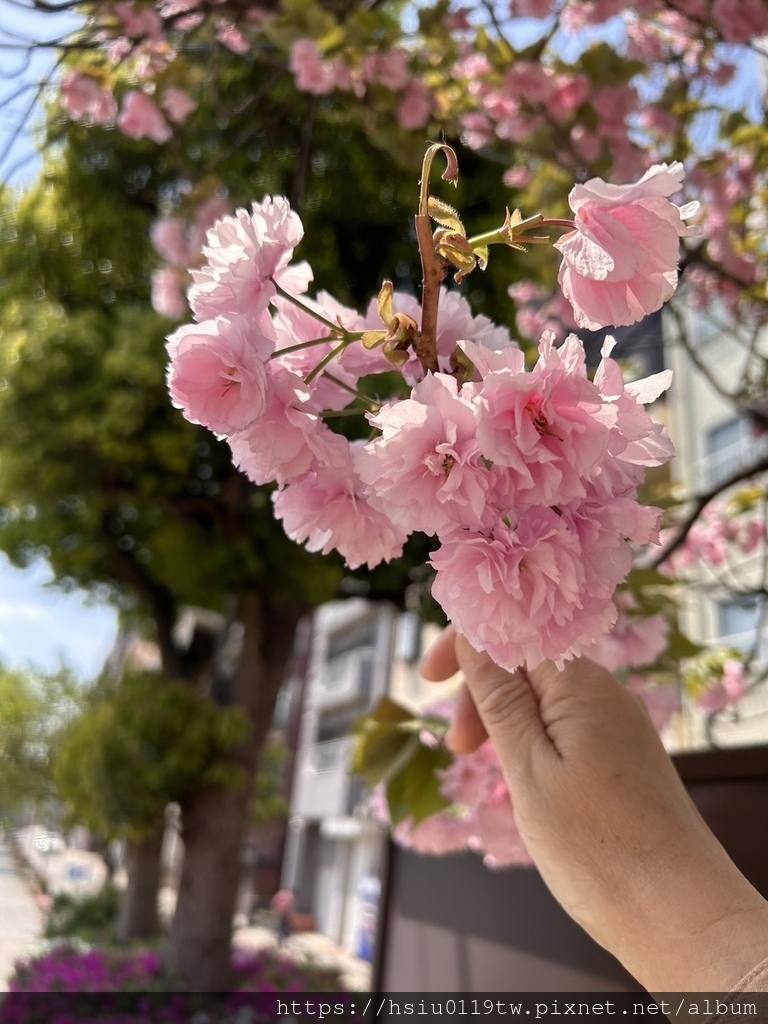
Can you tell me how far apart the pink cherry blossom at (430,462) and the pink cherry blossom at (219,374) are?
53 millimetres

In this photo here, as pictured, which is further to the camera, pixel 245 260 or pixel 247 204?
pixel 247 204

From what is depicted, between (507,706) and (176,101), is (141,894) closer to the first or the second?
(176,101)

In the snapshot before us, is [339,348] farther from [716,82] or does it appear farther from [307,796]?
[307,796]

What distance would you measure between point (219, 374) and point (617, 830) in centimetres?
29

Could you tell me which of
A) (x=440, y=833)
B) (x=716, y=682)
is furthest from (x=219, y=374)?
(x=716, y=682)

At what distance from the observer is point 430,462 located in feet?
0.93

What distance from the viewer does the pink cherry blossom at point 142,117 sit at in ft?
4.20

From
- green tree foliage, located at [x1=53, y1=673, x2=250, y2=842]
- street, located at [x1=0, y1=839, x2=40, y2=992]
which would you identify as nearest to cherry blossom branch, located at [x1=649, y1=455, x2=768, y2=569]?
street, located at [x1=0, y1=839, x2=40, y2=992]

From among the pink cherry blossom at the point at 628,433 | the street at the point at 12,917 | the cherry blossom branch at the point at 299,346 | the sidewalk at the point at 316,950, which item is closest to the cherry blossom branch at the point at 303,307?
the cherry blossom branch at the point at 299,346

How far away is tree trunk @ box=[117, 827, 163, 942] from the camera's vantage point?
9.10ft

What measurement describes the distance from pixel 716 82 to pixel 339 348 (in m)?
1.37

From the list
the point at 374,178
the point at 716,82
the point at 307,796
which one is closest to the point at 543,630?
the point at 716,82

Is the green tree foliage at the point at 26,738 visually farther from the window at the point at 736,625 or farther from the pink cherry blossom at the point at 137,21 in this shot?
the window at the point at 736,625

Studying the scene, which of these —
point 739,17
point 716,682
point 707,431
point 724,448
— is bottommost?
point 716,682
